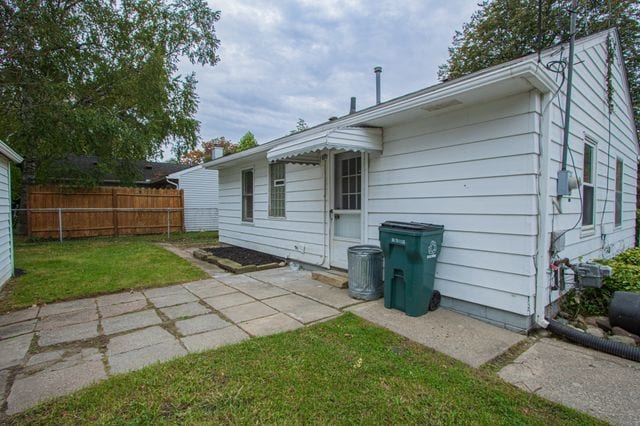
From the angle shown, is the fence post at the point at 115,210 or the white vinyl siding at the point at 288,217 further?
the fence post at the point at 115,210

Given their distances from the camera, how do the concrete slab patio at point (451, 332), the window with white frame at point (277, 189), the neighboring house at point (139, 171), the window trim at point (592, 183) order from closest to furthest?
the concrete slab patio at point (451, 332)
the window trim at point (592, 183)
the window with white frame at point (277, 189)
the neighboring house at point (139, 171)

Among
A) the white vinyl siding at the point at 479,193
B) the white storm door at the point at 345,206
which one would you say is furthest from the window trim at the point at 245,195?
the white vinyl siding at the point at 479,193

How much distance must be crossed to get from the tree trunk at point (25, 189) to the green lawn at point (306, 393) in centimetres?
1269

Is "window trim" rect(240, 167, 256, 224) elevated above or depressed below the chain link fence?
above

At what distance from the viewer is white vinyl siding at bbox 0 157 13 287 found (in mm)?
5055

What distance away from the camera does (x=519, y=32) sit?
1221 cm

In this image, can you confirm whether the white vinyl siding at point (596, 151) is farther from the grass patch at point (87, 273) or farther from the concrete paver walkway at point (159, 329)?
the grass patch at point (87, 273)

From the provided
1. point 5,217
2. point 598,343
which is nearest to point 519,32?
point 598,343

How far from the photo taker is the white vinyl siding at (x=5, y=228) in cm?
505

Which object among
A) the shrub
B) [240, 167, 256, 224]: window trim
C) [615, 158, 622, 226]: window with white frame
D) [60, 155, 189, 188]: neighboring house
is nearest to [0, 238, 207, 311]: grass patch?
[240, 167, 256, 224]: window trim

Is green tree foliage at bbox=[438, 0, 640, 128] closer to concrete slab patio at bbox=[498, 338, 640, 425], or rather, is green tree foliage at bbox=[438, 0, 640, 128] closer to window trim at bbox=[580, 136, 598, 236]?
window trim at bbox=[580, 136, 598, 236]

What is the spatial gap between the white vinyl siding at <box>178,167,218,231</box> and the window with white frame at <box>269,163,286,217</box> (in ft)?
29.0

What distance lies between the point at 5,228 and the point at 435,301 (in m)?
7.07

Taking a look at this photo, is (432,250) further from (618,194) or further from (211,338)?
(618,194)
